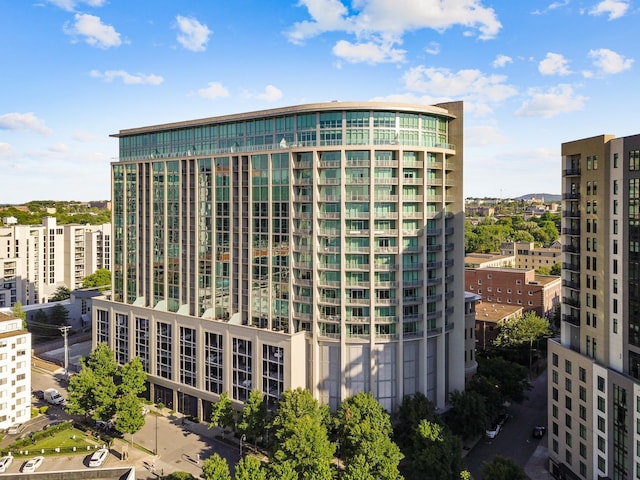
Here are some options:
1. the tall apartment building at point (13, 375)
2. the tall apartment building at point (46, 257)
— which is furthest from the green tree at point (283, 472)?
the tall apartment building at point (46, 257)

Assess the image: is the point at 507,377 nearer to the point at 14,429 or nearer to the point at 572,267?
the point at 572,267

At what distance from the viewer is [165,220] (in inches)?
2928

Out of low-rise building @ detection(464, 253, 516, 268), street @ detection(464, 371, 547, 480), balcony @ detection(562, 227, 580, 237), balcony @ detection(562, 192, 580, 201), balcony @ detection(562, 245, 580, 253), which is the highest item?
balcony @ detection(562, 192, 580, 201)

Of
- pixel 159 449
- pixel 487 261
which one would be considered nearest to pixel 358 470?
pixel 159 449

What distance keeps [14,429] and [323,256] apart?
161 feet

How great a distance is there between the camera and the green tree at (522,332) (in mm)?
84062

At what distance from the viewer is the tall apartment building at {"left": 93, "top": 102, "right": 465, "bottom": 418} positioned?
59.9 metres

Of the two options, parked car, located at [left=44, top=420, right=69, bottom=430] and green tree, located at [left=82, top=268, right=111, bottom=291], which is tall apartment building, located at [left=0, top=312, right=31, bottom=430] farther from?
green tree, located at [left=82, top=268, right=111, bottom=291]

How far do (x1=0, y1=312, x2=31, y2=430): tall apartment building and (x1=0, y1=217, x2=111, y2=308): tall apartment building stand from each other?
63.0 metres

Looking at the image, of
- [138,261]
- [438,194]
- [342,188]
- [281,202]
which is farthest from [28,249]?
[438,194]

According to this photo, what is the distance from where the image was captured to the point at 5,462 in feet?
184

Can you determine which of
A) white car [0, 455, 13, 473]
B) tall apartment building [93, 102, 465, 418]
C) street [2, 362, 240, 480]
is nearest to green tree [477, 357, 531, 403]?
tall apartment building [93, 102, 465, 418]

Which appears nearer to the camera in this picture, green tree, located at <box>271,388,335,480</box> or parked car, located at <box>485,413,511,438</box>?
green tree, located at <box>271,388,335,480</box>

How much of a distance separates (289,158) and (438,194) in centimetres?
2001
